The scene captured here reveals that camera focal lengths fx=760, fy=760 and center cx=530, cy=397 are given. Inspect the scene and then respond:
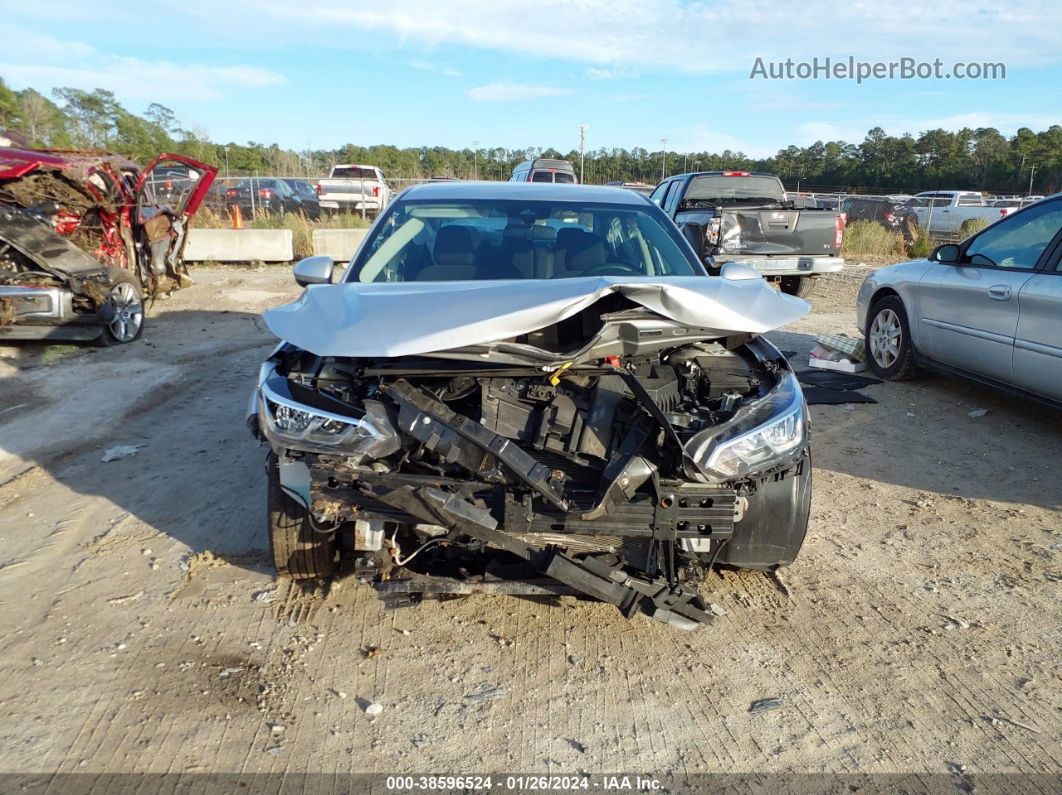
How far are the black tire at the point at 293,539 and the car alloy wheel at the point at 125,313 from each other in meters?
6.07

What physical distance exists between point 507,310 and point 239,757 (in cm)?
185

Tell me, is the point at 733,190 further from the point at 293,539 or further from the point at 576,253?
the point at 293,539

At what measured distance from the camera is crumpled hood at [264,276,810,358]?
296 centimetres

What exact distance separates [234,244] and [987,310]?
13.2 metres

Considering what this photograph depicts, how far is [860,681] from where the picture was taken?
295 cm

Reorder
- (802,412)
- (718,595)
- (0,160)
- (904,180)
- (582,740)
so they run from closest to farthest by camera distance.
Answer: (582,740) → (802,412) → (718,595) → (0,160) → (904,180)

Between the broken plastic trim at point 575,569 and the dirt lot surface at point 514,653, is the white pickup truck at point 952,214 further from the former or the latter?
the broken plastic trim at point 575,569

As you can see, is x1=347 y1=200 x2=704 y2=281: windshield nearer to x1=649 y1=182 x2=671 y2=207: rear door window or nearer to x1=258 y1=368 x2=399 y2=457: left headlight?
x1=258 y1=368 x2=399 y2=457: left headlight

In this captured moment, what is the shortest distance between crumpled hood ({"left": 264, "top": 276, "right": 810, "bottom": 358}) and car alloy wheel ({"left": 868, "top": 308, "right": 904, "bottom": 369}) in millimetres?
4193

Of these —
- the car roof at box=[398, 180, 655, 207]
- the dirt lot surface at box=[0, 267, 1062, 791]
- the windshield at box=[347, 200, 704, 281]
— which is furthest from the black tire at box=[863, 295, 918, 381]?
the windshield at box=[347, 200, 704, 281]

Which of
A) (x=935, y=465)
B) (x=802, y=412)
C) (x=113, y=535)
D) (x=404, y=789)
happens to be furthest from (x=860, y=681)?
(x=113, y=535)

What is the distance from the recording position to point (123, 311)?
27.7 feet

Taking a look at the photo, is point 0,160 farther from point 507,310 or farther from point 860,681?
point 860,681

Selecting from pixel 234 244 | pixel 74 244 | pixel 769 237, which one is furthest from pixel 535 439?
pixel 234 244
